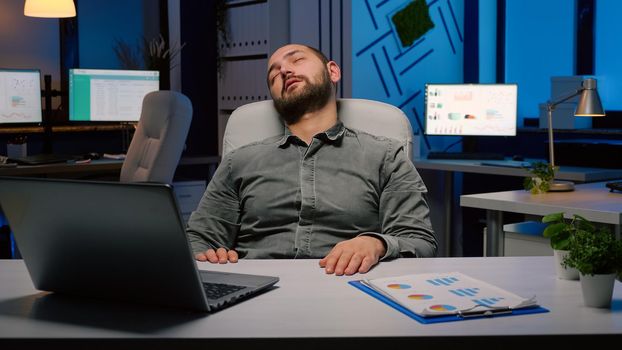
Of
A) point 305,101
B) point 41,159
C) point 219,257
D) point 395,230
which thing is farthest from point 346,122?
point 41,159

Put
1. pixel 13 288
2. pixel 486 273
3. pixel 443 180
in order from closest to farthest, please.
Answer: pixel 13 288
pixel 486 273
pixel 443 180

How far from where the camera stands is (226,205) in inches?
90.7

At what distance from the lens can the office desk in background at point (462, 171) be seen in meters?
3.95

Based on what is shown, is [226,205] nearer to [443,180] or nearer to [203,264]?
[203,264]

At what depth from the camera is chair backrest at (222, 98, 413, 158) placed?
242 centimetres

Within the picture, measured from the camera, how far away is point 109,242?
1309 mm

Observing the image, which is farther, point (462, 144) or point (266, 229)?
point (462, 144)

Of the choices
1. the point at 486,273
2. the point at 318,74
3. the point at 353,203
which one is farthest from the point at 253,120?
the point at 486,273

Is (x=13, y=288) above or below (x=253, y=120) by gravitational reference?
below

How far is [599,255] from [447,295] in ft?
0.87

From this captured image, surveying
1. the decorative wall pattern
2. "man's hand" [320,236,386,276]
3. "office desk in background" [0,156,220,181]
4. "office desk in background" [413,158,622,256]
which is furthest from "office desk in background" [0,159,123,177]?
"man's hand" [320,236,386,276]

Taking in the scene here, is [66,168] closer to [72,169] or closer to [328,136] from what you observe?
[72,169]

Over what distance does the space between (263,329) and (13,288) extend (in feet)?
1.89

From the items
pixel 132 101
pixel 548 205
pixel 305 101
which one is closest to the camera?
pixel 305 101
